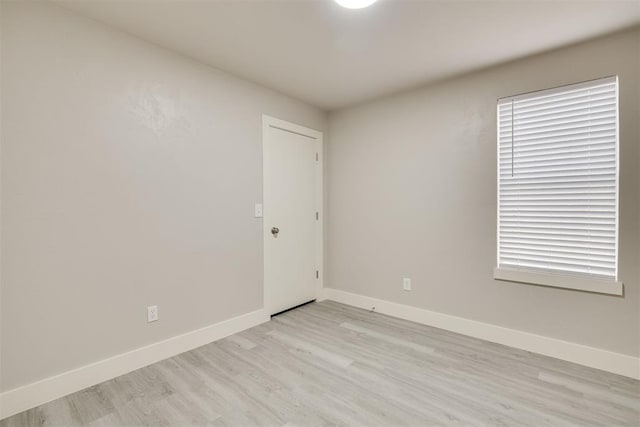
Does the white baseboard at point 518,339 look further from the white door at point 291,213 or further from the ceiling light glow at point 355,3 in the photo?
the ceiling light glow at point 355,3

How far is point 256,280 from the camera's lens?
Answer: 3.08 metres

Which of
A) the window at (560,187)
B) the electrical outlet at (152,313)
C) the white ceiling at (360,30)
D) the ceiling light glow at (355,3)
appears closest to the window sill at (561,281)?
the window at (560,187)

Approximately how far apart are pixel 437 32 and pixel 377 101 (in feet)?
4.37

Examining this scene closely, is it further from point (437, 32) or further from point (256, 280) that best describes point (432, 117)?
point (256, 280)

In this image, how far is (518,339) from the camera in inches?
100

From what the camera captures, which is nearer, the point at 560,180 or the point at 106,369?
the point at 106,369

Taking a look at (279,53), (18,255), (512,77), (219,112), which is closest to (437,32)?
(512,77)

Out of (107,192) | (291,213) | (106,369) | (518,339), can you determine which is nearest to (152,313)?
(106,369)

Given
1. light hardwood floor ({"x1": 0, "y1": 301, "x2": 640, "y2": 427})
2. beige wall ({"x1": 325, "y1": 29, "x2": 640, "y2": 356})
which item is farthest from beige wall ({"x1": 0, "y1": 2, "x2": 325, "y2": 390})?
beige wall ({"x1": 325, "y1": 29, "x2": 640, "y2": 356})

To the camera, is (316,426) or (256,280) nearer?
(316,426)

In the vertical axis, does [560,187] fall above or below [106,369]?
above

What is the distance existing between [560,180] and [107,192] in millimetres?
3396

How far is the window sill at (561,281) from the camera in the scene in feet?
7.13

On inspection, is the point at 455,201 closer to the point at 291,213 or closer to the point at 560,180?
the point at 560,180
